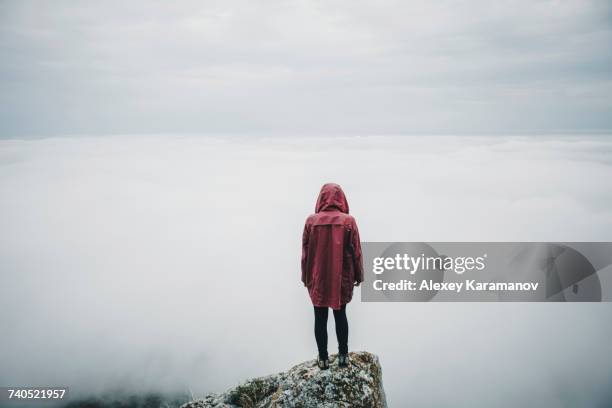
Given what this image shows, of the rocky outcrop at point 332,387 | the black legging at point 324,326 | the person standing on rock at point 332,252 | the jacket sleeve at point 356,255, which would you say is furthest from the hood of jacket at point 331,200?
the rocky outcrop at point 332,387

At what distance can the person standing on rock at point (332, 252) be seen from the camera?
7543 millimetres

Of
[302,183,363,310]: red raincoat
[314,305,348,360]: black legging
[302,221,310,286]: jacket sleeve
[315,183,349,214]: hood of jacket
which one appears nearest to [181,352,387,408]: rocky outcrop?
[314,305,348,360]: black legging

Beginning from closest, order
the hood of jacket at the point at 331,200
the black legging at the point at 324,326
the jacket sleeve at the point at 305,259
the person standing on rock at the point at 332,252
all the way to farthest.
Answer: the person standing on rock at the point at 332,252, the hood of jacket at the point at 331,200, the jacket sleeve at the point at 305,259, the black legging at the point at 324,326

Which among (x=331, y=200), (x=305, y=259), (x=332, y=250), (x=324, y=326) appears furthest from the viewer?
(x=324, y=326)

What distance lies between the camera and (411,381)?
192625 millimetres

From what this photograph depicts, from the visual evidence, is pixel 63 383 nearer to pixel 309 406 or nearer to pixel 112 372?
pixel 112 372

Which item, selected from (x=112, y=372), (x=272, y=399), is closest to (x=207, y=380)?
(x=112, y=372)

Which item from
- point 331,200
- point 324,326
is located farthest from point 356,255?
point 324,326

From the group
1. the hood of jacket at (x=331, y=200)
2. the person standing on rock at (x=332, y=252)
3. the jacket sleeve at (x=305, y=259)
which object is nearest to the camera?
the person standing on rock at (x=332, y=252)

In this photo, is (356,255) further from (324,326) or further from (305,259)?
(324,326)

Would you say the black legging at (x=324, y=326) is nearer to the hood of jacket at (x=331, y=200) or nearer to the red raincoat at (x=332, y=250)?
the red raincoat at (x=332, y=250)

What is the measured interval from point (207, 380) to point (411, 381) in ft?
293

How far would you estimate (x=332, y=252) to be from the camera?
757 centimetres

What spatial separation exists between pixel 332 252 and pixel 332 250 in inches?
1.4
